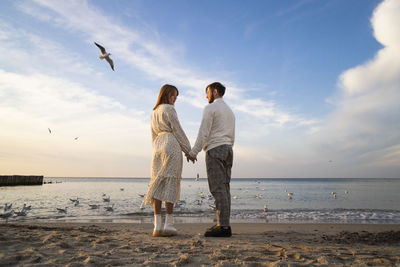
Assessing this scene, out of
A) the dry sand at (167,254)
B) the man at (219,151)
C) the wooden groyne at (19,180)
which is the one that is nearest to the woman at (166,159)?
the man at (219,151)

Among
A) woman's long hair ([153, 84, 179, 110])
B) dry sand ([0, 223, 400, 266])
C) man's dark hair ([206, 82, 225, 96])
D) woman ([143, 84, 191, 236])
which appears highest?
man's dark hair ([206, 82, 225, 96])

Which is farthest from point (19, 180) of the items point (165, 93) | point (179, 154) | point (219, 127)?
point (219, 127)

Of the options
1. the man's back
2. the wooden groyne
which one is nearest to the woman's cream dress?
the man's back

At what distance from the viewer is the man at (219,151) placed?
12.6 ft

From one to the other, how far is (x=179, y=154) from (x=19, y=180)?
4342cm

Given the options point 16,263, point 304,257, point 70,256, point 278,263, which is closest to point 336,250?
point 304,257

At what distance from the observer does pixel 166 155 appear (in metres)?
3.87

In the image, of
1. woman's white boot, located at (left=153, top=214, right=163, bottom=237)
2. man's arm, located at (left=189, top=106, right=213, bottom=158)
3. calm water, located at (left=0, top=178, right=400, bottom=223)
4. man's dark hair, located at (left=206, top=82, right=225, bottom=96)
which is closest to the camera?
woman's white boot, located at (left=153, top=214, right=163, bottom=237)

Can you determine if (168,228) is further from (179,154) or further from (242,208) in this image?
(242,208)

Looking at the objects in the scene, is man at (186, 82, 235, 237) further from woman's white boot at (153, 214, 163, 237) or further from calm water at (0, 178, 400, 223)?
calm water at (0, 178, 400, 223)

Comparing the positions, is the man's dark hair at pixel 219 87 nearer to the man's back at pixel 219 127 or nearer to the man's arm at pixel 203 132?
the man's back at pixel 219 127

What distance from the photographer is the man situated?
3.83 m

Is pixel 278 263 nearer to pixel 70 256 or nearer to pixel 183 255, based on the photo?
pixel 183 255

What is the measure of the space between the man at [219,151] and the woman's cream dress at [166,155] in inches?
10.4
